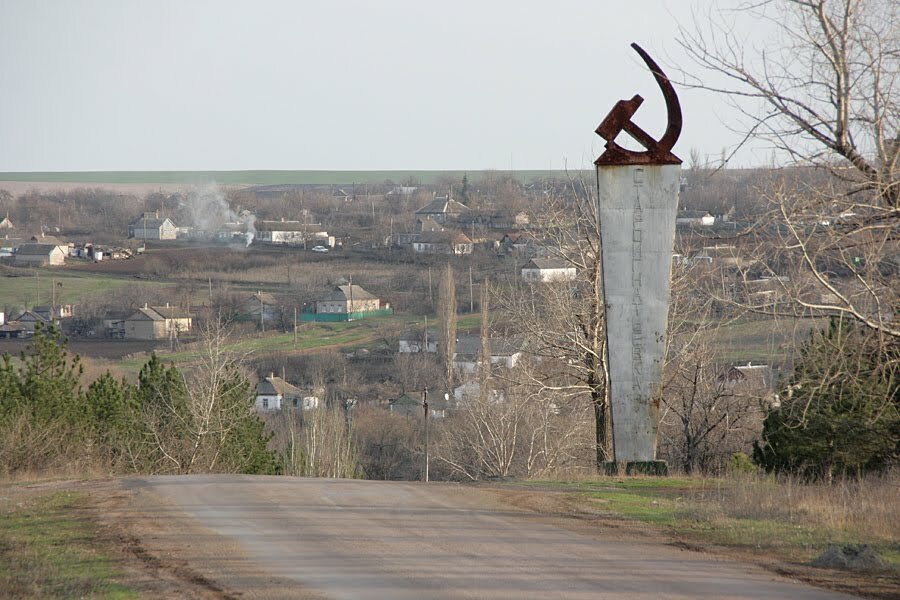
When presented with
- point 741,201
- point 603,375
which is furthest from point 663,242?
point 741,201

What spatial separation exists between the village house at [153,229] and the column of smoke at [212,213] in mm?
4399

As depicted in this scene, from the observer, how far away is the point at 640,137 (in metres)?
15.3

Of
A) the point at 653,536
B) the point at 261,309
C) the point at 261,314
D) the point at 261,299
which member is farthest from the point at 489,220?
the point at 653,536

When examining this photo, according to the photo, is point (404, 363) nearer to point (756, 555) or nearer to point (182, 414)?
point (182, 414)

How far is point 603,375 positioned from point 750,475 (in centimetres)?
719

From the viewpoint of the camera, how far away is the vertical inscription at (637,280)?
49.8ft

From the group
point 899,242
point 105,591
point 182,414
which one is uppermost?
point 899,242

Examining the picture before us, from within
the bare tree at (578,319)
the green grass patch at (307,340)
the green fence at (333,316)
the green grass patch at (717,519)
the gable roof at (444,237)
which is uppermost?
the gable roof at (444,237)

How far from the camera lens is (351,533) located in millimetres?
10039

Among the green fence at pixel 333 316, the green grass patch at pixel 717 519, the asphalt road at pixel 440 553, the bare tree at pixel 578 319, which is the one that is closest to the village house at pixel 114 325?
the green fence at pixel 333 316

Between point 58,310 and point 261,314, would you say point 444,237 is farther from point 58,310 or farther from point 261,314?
point 58,310

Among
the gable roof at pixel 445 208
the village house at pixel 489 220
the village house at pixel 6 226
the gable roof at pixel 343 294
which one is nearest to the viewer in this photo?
the gable roof at pixel 343 294

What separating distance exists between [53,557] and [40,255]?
3851 inches

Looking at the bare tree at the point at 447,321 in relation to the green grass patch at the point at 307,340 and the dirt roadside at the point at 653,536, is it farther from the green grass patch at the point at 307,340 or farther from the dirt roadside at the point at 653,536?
the dirt roadside at the point at 653,536
